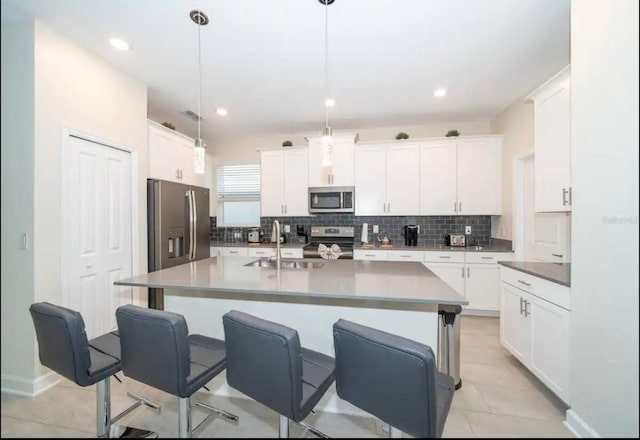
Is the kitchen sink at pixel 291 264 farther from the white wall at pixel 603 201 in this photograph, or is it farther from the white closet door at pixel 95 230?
the white wall at pixel 603 201

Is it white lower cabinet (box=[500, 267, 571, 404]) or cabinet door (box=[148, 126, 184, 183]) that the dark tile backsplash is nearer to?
white lower cabinet (box=[500, 267, 571, 404])

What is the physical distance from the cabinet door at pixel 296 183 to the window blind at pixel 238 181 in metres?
0.68

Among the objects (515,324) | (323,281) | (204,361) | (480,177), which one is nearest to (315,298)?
(323,281)

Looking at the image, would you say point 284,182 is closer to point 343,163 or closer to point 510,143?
point 343,163

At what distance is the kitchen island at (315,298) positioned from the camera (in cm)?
163

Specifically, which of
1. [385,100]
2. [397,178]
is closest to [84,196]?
[385,100]

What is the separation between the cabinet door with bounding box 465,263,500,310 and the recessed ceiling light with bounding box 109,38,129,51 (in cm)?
425

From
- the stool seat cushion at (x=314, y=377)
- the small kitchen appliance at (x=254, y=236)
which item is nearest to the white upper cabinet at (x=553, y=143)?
the stool seat cushion at (x=314, y=377)

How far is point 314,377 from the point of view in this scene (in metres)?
1.32

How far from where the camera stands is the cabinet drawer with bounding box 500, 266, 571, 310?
1.83m

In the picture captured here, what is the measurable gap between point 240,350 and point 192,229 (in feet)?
9.00

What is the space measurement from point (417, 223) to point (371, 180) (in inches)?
38.1

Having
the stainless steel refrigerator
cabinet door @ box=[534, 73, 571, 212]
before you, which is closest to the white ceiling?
cabinet door @ box=[534, 73, 571, 212]

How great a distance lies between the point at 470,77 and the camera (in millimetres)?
2975
